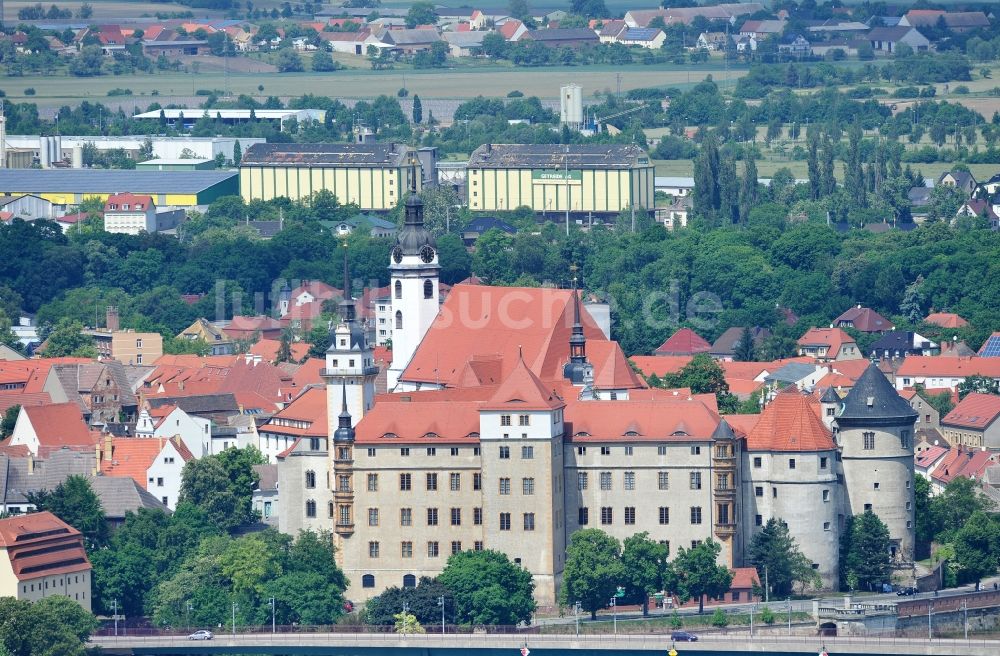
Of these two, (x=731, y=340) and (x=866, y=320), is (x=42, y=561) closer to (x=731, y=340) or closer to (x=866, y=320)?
(x=731, y=340)

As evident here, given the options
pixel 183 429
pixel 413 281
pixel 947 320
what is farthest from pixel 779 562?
pixel 947 320

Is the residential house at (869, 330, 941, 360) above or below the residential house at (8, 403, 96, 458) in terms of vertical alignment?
above

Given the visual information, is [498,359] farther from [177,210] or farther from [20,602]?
[177,210]

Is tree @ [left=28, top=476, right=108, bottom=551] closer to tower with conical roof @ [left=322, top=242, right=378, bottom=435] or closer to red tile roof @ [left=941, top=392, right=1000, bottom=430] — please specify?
tower with conical roof @ [left=322, top=242, right=378, bottom=435]

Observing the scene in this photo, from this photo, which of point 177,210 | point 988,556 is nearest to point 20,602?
point 988,556

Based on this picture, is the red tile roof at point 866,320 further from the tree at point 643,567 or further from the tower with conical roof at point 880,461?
the tree at point 643,567

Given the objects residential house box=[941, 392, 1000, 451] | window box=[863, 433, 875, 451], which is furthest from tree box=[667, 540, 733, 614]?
residential house box=[941, 392, 1000, 451]

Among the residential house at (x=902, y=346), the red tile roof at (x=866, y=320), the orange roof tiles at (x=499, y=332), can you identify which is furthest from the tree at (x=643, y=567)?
the red tile roof at (x=866, y=320)
